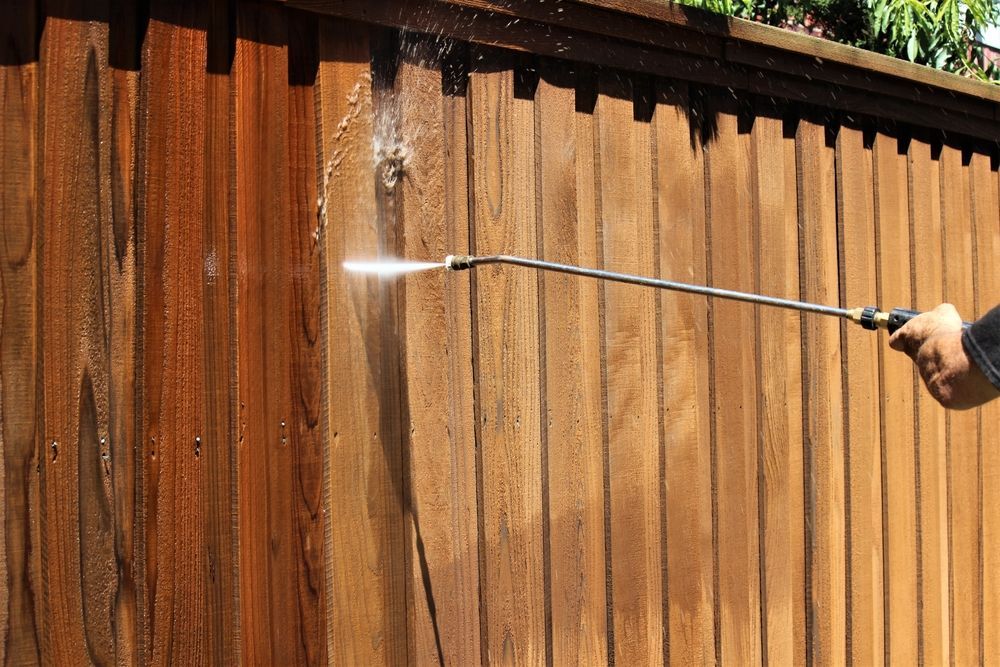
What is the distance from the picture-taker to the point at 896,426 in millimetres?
3811

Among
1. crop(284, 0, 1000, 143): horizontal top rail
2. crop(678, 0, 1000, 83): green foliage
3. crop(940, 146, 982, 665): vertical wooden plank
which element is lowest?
crop(940, 146, 982, 665): vertical wooden plank

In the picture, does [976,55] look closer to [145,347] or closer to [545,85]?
[545,85]

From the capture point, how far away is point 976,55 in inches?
280

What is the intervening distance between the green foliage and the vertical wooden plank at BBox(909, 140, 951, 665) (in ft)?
3.99

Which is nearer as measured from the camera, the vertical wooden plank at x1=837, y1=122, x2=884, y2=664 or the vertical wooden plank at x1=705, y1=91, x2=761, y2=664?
the vertical wooden plank at x1=705, y1=91, x2=761, y2=664

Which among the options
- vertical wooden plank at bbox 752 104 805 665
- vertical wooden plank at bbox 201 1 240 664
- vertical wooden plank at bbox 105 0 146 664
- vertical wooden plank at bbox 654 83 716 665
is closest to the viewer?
vertical wooden plank at bbox 105 0 146 664

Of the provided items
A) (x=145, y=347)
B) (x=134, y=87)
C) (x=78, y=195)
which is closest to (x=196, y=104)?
(x=134, y=87)

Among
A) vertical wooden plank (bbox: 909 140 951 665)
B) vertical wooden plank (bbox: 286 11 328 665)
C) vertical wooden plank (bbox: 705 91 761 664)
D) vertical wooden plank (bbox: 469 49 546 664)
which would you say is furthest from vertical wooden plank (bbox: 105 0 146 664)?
vertical wooden plank (bbox: 909 140 951 665)

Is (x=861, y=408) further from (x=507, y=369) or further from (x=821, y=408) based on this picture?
(x=507, y=369)

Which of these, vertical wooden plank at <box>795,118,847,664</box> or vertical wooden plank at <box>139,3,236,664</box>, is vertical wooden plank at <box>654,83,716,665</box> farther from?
vertical wooden plank at <box>139,3,236,664</box>

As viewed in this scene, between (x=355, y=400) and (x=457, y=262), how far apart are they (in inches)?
15.9

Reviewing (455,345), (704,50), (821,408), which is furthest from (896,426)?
(455,345)

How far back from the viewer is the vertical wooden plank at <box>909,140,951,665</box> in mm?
3928

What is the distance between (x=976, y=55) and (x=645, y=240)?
528 cm
